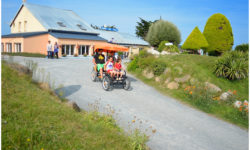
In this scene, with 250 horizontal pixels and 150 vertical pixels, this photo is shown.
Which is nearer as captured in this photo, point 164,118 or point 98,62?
point 164,118

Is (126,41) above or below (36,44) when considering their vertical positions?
above

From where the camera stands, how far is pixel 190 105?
9.95 m

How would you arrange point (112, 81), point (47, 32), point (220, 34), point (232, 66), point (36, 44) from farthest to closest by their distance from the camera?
point (36, 44) → point (47, 32) → point (220, 34) → point (232, 66) → point (112, 81)

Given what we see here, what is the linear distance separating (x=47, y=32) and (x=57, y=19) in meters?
4.73

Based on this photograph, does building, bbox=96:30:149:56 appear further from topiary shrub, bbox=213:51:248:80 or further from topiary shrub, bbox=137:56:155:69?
topiary shrub, bbox=213:51:248:80

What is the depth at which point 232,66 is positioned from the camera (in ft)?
40.5

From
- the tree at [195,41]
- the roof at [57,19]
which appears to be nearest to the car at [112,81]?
the tree at [195,41]

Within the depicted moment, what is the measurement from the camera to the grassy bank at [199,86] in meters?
9.13

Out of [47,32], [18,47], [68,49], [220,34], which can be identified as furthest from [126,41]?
[18,47]

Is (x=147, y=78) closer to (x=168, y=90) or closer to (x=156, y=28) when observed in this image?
(x=168, y=90)

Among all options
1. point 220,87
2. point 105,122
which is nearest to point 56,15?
point 220,87

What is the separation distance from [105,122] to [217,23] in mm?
27336

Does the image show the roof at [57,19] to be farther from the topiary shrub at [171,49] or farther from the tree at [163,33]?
the topiary shrub at [171,49]

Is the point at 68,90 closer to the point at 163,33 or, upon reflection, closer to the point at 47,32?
the point at 47,32
